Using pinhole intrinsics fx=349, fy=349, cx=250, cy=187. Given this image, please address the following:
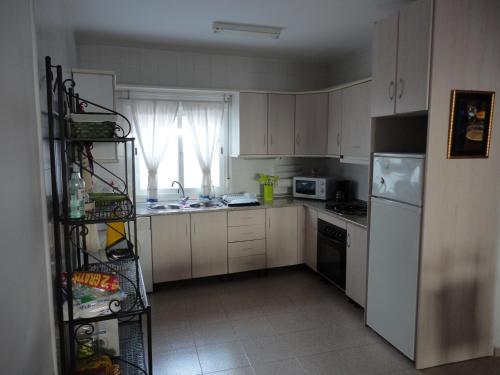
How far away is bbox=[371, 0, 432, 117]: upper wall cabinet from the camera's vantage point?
6.90ft

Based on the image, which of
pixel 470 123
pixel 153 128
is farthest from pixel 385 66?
pixel 153 128

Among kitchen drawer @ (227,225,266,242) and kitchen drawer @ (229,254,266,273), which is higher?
kitchen drawer @ (227,225,266,242)

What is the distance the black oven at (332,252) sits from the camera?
329cm

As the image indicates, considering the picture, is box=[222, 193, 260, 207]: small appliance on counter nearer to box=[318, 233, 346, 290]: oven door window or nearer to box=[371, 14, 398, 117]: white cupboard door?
box=[318, 233, 346, 290]: oven door window

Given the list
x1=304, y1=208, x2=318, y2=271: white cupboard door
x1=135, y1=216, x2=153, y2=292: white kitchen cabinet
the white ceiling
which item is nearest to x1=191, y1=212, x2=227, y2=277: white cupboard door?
x1=135, y1=216, x2=153, y2=292: white kitchen cabinet

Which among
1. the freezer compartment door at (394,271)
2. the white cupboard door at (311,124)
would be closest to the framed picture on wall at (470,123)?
the freezer compartment door at (394,271)

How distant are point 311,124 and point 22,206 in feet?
11.0

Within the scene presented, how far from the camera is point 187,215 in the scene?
138 inches

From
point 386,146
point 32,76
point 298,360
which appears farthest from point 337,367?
point 32,76

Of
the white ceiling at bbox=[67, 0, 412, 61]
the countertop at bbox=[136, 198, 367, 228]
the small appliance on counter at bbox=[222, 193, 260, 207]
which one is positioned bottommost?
the countertop at bbox=[136, 198, 367, 228]

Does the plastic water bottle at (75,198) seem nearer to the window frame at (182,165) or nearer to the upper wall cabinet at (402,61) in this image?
the upper wall cabinet at (402,61)

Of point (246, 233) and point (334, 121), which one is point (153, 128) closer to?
point (246, 233)

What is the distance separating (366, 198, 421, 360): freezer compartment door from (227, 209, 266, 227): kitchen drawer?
138cm

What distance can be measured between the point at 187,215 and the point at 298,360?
1717 millimetres
